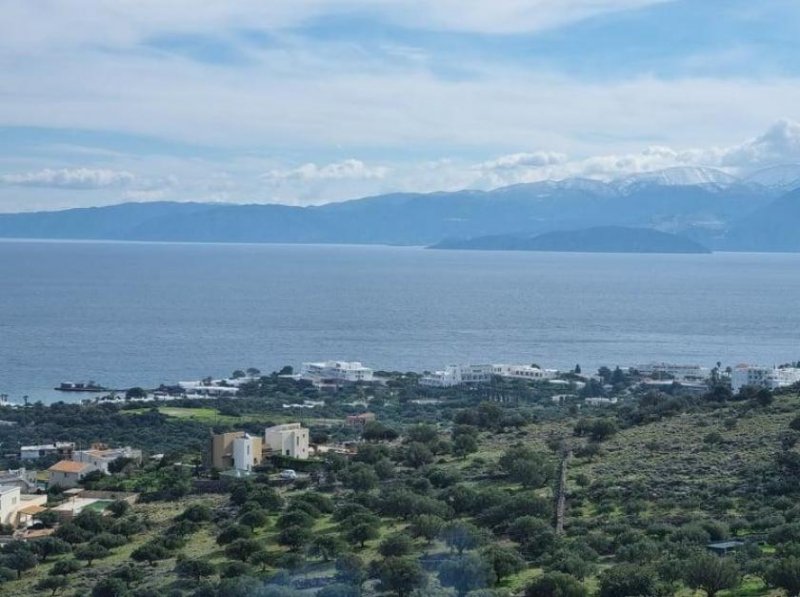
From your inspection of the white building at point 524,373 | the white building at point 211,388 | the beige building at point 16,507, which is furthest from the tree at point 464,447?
the white building at point 524,373

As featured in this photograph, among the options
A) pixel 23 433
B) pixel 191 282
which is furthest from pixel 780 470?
pixel 191 282

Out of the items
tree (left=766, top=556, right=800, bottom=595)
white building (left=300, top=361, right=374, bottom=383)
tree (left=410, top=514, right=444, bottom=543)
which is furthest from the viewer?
white building (left=300, top=361, right=374, bottom=383)

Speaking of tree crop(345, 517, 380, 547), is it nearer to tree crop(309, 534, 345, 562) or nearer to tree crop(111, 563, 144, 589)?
tree crop(309, 534, 345, 562)

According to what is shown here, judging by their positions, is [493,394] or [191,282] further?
[191,282]

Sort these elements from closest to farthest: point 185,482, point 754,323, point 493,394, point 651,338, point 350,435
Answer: point 185,482
point 350,435
point 493,394
point 651,338
point 754,323

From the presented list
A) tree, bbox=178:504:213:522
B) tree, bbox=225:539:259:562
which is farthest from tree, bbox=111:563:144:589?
tree, bbox=178:504:213:522

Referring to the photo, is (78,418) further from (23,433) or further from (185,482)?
(185,482)
